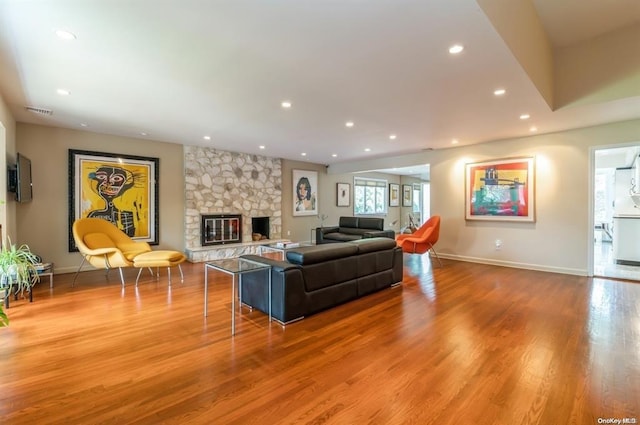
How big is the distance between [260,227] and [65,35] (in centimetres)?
610

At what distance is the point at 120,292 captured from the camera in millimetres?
4082

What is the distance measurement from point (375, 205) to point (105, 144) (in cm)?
856

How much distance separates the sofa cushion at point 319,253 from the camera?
3119 mm

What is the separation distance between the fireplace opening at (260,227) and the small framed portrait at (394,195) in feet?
19.5

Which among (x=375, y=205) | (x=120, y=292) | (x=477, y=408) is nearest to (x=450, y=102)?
(x=477, y=408)

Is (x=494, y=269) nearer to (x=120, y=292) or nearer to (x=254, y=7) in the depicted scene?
(x=254, y=7)

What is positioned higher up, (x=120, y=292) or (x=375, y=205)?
(x=375, y=205)

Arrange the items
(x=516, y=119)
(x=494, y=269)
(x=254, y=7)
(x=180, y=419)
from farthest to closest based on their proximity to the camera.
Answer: (x=494, y=269), (x=516, y=119), (x=254, y=7), (x=180, y=419)

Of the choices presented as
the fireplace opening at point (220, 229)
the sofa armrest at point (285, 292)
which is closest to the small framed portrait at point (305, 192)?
the fireplace opening at point (220, 229)

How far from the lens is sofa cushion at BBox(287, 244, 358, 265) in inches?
123

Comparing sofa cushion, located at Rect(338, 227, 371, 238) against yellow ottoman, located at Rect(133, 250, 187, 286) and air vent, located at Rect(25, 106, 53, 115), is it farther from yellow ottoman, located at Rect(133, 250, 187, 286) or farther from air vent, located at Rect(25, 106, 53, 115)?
air vent, located at Rect(25, 106, 53, 115)

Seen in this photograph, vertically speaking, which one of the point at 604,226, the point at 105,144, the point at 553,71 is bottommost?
the point at 604,226

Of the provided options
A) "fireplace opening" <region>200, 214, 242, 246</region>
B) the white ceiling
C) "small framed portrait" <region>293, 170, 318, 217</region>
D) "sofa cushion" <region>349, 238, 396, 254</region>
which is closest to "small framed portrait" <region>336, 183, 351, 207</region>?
"small framed portrait" <region>293, 170, 318, 217</region>

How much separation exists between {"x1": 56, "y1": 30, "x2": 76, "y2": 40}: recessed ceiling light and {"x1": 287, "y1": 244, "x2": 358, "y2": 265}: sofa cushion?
2.59 metres
